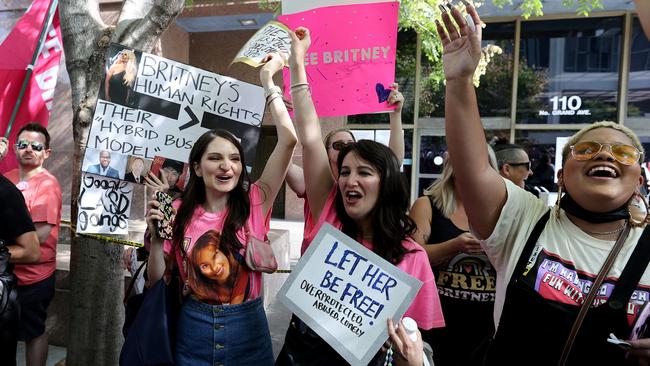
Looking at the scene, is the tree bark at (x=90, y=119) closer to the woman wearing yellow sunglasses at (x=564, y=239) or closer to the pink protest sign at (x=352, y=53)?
the pink protest sign at (x=352, y=53)

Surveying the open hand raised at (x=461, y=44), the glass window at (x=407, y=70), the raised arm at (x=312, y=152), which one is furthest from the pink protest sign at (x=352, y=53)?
the glass window at (x=407, y=70)

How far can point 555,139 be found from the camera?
915 cm

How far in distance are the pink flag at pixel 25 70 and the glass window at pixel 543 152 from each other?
323 inches

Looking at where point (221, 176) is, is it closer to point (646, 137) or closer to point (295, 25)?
point (295, 25)

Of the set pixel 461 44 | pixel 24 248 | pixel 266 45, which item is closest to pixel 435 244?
pixel 461 44

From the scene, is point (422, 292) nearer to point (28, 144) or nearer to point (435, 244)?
point (435, 244)

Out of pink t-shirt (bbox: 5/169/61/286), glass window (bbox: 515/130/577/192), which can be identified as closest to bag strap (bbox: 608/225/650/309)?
pink t-shirt (bbox: 5/169/61/286)

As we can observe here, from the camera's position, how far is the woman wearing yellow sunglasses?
4.37 ft

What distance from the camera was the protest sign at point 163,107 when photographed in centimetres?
259

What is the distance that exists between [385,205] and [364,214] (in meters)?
0.09

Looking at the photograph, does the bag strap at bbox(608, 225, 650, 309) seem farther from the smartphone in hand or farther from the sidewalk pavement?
the sidewalk pavement

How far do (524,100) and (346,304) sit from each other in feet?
29.3

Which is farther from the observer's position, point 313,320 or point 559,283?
point 313,320

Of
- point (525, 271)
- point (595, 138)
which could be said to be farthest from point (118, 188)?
point (595, 138)
